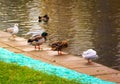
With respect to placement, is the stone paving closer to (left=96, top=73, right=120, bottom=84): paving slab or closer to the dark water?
(left=96, top=73, right=120, bottom=84): paving slab

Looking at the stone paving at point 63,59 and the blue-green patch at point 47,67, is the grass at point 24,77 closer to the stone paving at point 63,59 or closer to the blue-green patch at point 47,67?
the blue-green patch at point 47,67

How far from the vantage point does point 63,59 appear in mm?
15070

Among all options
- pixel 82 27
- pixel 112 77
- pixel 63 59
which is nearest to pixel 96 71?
pixel 112 77

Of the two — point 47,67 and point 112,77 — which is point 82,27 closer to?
point 47,67

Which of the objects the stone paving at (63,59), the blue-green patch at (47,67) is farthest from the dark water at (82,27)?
the blue-green patch at (47,67)

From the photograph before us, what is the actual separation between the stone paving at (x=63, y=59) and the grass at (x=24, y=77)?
86.3 inches

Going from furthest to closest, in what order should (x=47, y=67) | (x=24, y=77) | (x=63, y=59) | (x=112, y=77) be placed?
(x=63, y=59) → (x=47, y=67) → (x=112, y=77) → (x=24, y=77)

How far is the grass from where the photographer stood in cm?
1009

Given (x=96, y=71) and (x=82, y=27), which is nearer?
(x=96, y=71)

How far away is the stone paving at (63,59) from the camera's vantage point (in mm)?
12916

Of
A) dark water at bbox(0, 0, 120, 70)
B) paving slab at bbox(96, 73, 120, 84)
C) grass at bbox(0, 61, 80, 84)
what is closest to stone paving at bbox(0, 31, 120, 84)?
paving slab at bbox(96, 73, 120, 84)

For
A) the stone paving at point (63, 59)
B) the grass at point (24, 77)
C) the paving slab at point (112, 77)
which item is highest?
the grass at point (24, 77)

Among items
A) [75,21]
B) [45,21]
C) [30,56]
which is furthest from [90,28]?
[30,56]

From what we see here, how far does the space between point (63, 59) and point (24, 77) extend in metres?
4.72
